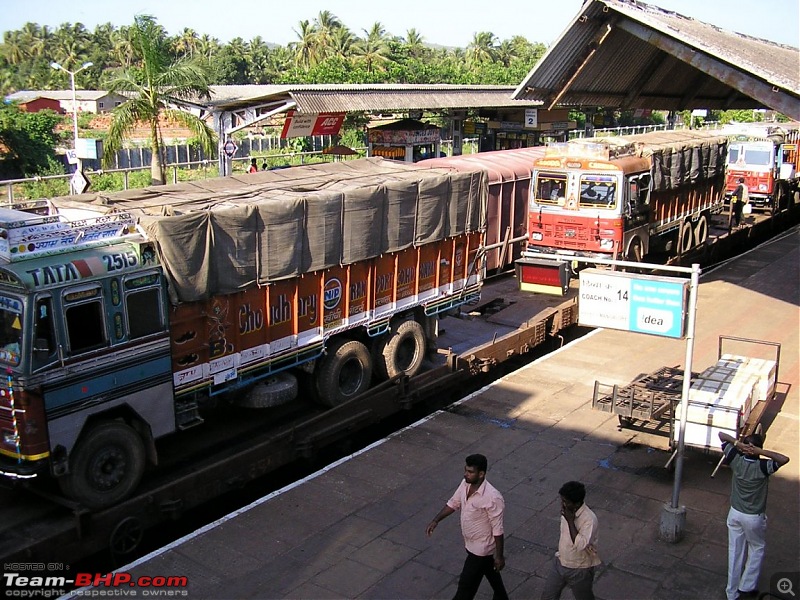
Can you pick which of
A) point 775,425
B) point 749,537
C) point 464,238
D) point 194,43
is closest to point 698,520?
point 749,537

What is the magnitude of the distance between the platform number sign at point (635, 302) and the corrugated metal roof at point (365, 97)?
10361 mm

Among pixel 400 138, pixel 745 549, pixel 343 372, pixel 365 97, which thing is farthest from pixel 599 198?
pixel 400 138

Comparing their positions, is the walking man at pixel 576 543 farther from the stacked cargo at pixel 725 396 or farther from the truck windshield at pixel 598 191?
the truck windshield at pixel 598 191

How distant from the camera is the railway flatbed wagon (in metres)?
9.91

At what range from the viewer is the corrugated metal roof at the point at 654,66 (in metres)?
12.4

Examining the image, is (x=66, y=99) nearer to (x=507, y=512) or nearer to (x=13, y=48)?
(x=13, y=48)

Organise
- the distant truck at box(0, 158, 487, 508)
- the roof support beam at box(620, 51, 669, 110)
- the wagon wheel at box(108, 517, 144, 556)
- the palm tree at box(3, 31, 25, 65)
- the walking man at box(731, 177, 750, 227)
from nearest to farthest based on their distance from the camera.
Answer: the distant truck at box(0, 158, 487, 508), the wagon wheel at box(108, 517, 144, 556), the roof support beam at box(620, 51, 669, 110), the walking man at box(731, 177, 750, 227), the palm tree at box(3, 31, 25, 65)

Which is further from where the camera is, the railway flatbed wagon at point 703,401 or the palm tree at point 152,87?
the palm tree at point 152,87

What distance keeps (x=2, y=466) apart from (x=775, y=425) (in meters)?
10.7

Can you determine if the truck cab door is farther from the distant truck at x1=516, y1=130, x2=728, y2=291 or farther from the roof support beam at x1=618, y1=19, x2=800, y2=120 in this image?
the distant truck at x1=516, y1=130, x2=728, y2=291

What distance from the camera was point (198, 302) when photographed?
9477mm

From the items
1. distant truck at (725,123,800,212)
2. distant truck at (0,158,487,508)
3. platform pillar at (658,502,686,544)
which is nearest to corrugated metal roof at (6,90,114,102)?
distant truck at (725,123,800,212)

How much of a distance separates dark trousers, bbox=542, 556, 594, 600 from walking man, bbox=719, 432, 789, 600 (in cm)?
171

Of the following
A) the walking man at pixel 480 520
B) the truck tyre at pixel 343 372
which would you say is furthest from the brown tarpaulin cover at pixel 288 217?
the walking man at pixel 480 520
